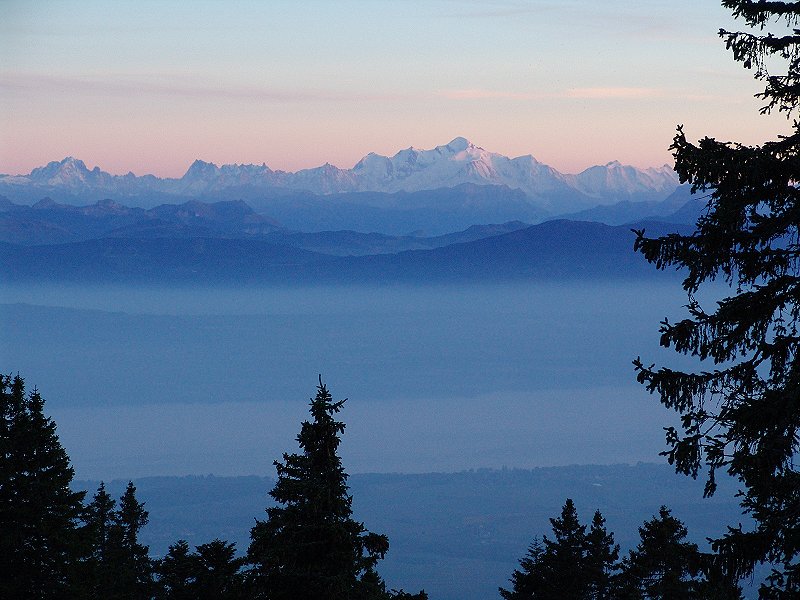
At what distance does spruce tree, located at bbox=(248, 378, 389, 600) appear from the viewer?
12258 mm

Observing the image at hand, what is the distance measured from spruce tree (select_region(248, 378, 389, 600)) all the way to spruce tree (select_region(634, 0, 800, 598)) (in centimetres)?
455

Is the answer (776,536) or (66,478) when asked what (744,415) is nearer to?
(776,536)

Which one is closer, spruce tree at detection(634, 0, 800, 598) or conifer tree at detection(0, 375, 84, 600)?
spruce tree at detection(634, 0, 800, 598)

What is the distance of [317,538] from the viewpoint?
12.4m

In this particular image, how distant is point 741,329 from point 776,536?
6.50ft

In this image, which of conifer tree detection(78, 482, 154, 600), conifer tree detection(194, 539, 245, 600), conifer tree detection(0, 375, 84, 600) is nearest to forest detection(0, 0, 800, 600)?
conifer tree detection(194, 539, 245, 600)

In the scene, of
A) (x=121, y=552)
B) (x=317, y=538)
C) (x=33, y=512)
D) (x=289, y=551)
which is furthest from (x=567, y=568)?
(x=121, y=552)

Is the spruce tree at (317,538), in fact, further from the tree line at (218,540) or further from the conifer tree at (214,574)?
the conifer tree at (214,574)

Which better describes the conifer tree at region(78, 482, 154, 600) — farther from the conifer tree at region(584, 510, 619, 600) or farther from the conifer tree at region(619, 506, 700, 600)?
the conifer tree at region(619, 506, 700, 600)

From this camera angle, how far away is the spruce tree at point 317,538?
12.3 meters

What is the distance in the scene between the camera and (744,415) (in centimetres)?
924

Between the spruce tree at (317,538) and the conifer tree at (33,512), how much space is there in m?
5.02

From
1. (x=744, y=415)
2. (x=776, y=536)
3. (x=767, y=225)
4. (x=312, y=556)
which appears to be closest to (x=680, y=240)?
(x=767, y=225)

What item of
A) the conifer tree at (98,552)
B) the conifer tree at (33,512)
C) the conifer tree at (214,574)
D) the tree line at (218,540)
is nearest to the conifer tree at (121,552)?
the conifer tree at (98,552)
